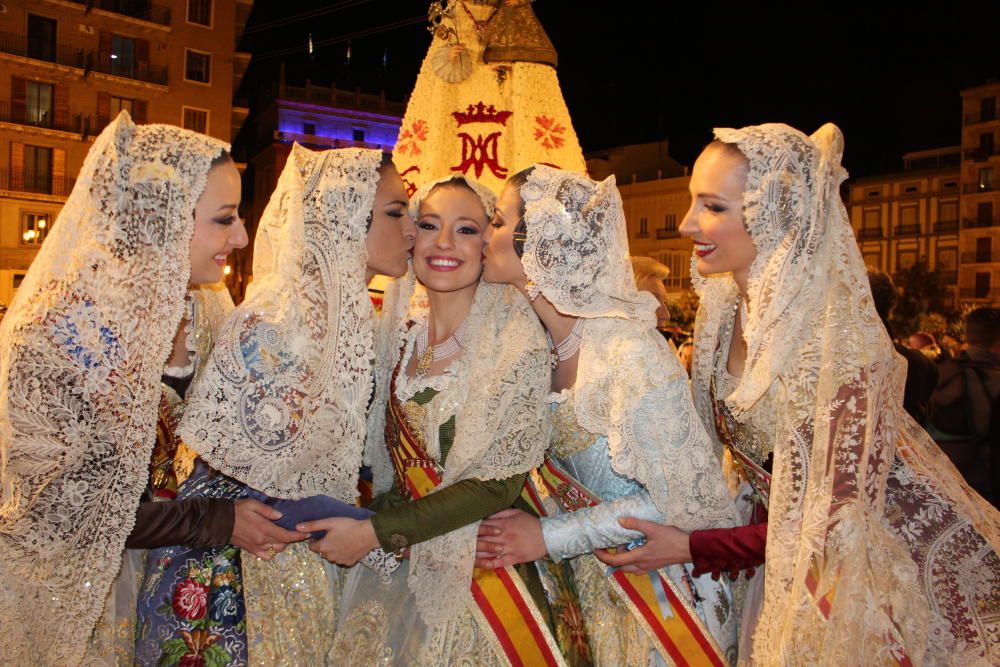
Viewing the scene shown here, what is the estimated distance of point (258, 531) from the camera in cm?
248

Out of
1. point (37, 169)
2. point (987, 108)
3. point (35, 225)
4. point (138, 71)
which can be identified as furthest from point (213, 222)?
point (987, 108)

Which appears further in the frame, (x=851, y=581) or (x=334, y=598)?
(x=334, y=598)

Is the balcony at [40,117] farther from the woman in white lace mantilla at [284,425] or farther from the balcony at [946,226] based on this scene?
the balcony at [946,226]

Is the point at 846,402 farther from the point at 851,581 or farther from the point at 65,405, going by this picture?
the point at 65,405

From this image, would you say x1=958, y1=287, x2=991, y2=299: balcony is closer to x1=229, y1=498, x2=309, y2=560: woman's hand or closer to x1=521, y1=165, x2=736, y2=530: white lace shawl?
x1=521, y1=165, x2=736, y2=530: white lace shawl

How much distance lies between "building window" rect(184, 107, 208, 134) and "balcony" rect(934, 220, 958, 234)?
26165mm

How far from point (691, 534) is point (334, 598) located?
1132 mm

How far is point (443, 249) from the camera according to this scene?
2980 millimetres

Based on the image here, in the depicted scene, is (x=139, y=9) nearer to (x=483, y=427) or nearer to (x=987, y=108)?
(x=483, y=427)

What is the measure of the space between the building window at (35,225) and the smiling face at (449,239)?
19.3 metres

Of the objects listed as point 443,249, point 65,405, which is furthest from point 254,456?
point 443,249

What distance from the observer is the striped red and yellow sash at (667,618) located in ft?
8.54

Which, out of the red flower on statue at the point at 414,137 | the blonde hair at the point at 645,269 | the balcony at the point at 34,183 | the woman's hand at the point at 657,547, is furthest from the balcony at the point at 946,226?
the woman's hand at the point at 657,547

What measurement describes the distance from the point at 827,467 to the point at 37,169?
21715 mm
